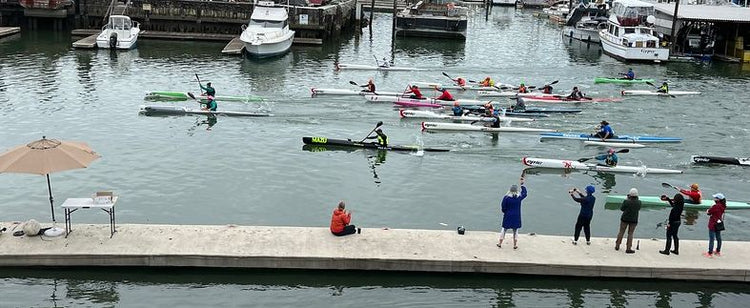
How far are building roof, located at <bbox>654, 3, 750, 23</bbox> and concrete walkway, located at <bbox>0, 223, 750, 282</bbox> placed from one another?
150 ft

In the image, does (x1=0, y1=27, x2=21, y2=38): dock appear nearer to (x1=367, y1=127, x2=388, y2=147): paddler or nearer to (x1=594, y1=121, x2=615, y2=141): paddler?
(x1=367, y1=127, x2=388, y2=147): paddler

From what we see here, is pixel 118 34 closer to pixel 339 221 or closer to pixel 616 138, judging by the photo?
pixel 616 138

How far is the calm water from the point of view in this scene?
50.5 feet

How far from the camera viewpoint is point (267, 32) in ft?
168

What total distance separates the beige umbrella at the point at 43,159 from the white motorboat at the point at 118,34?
37.4 meters

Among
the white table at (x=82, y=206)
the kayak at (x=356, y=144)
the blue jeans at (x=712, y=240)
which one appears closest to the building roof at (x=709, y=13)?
the kayak at (x=356, y=144)

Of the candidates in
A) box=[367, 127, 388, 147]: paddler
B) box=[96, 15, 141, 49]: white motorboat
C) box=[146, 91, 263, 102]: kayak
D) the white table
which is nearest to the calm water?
box=[146, 91, 263, 102]: kayak

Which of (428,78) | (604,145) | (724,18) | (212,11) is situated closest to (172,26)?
(212,11)

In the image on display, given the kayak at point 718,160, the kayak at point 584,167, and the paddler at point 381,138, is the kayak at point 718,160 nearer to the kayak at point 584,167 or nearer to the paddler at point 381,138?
the kayak at point 584,167

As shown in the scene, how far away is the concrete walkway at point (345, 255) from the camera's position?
1541cm

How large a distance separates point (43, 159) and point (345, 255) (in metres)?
6.79

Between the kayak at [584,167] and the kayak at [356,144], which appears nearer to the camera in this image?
the kayak at [584,167]

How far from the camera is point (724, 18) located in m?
55.9

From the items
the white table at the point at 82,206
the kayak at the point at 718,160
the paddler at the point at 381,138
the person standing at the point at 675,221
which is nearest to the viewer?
the white table at the point at 82,206
